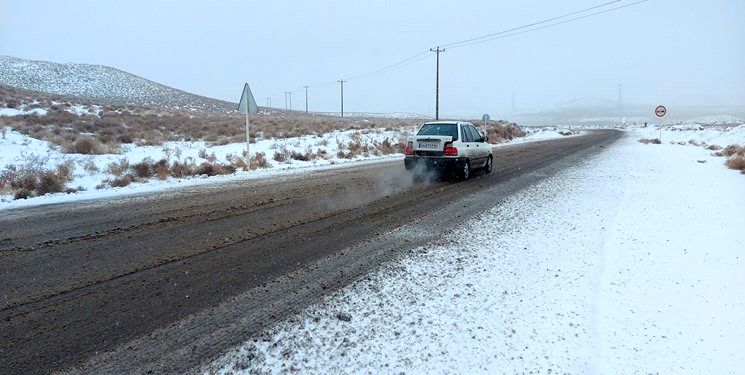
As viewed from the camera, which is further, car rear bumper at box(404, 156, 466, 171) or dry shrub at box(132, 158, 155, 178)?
dry shrub at box(132, 158, 155, 178)

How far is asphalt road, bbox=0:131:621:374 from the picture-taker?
377 cm

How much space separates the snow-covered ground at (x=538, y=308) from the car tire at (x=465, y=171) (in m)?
5.89

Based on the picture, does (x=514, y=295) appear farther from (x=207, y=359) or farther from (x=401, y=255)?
(x=207, y=359)

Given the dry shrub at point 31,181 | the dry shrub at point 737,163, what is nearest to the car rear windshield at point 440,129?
the dry shrub at point 31,181

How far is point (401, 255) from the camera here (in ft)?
19.9

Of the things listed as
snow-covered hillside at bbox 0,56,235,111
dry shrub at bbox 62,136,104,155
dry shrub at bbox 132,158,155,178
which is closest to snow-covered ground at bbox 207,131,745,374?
dry shrub at bbox 132,158,155,178

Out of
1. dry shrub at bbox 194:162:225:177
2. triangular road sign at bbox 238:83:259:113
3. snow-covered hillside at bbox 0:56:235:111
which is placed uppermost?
snow-covered hillside at bbox 0:56:235:111

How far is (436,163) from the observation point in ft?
44.1

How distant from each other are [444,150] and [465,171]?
102 centimetres

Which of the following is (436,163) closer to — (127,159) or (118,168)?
(118,168)

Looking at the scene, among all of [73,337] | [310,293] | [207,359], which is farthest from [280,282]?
[73,337]

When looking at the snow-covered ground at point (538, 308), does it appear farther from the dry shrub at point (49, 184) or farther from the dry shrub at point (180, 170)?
Answer: the dry shrub at point (180, 170)

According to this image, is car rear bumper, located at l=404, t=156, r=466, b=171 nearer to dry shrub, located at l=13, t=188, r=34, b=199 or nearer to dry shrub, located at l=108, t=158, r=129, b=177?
dry shrub, located at l=108, t=158, r=129, b=177

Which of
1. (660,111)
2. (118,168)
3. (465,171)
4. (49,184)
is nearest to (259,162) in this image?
(118,168)
